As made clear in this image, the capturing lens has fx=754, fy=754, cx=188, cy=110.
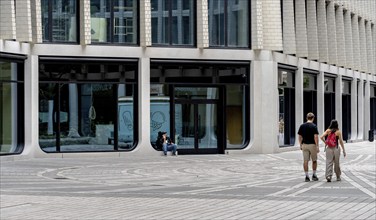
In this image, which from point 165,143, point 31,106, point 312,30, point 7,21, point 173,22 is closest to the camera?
point 7,21

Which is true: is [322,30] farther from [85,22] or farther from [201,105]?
[85,22]

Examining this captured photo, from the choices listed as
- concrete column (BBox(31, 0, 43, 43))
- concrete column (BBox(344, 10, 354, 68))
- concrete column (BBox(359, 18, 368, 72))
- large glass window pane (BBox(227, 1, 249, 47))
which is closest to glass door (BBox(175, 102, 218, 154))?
large glass window pane (BBox(227, 1, 249, 47))

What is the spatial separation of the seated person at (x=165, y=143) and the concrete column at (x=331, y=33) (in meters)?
16.6

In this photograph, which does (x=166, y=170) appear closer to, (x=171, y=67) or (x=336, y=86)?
(x=171, y=67)

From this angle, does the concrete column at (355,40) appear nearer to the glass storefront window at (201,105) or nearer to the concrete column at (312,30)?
the concrete column at (312,30)

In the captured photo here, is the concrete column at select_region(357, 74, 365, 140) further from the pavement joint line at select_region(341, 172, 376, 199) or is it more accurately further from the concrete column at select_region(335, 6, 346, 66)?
the pavement joint line at select_region(341, 172, 376, 199)

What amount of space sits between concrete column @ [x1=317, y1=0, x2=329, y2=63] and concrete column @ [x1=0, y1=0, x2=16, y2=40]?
67.3ft

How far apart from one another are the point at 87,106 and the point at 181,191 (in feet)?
53.4

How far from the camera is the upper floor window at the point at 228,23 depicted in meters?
34.7

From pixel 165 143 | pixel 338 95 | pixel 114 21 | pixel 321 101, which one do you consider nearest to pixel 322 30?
pixel 321 101

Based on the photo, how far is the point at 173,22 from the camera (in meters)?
34.0

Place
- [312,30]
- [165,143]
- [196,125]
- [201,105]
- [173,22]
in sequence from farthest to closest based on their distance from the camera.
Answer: [312,30] → [201,105] → [196,125] → [173,22] → [165,143]

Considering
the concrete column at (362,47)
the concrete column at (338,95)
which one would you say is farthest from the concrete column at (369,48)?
the concrete column at (338,95)

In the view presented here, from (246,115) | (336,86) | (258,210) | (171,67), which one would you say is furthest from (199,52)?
(258,210)
